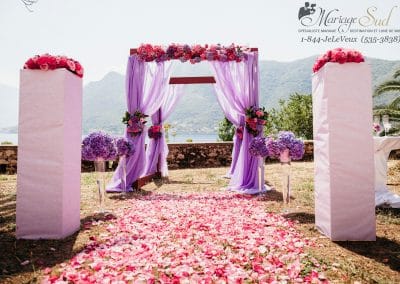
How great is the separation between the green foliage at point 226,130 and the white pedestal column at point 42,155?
11643mm

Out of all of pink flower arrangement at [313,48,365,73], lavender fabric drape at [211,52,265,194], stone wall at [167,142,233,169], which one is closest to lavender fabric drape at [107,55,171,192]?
lavender fabric drape at [211,52,265,194]

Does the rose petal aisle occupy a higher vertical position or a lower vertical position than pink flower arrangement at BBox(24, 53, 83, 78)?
lower

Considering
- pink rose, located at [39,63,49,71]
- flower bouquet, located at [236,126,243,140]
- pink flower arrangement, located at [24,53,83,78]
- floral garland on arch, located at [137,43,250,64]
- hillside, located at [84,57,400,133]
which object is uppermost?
hillside, located at [84,57,400,133]

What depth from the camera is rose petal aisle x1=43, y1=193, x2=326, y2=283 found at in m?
2.26

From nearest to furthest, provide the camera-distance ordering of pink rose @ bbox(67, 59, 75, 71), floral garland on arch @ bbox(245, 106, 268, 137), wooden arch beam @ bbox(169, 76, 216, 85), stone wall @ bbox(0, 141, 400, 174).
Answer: pink rose @ bbox(67, 59, 75, 71)
floral garland on arch @ bbox(245, 106, 268, 137)
wooden arch beam @ bbox(169, 76, 216, 85)
stone wall @ bbox(0, 141, 400, 174)

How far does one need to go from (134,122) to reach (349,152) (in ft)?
15.7

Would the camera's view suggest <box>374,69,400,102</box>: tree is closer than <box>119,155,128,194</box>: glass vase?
No

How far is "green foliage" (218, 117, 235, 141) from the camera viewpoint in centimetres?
1459

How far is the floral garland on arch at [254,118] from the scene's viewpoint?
6.39 m

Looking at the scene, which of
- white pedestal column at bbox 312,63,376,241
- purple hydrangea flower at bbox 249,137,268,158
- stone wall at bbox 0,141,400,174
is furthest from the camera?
stone wall at bbox 0,141,400,174

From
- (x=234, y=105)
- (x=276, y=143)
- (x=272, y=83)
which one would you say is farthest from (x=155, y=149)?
(x=272, y=83)

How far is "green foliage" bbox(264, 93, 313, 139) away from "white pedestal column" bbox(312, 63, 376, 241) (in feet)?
52.0

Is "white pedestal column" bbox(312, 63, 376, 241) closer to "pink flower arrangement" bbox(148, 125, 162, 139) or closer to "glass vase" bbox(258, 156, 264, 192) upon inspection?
"glass vase" bbox(258, 156, 264, 192)

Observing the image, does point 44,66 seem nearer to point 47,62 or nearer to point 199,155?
point 47,62
